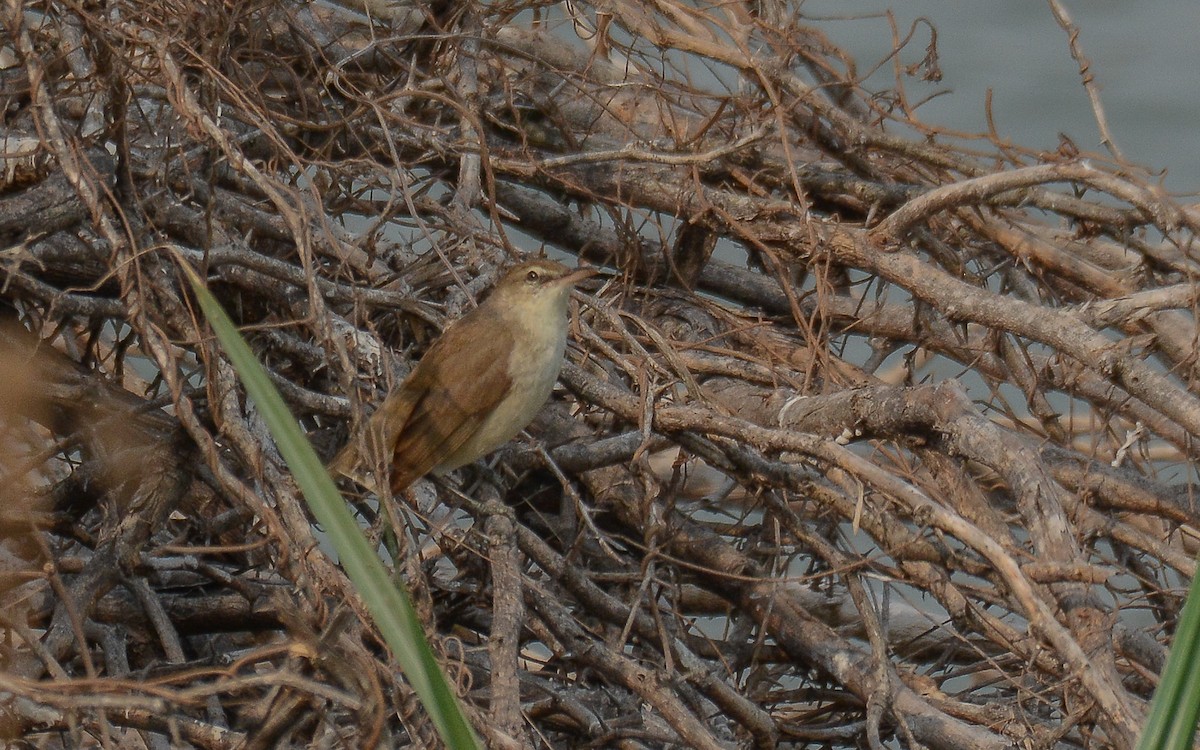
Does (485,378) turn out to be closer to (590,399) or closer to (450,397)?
(450,397)

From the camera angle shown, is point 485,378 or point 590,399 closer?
point 590,399

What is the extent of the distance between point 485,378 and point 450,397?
0.33 feet

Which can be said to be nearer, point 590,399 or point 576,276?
point 590,399

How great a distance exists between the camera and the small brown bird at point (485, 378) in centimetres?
304

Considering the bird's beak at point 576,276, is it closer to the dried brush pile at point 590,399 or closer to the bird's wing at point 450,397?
the dried brush pile at point 590,399

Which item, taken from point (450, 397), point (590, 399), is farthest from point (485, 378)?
point (590, 399)

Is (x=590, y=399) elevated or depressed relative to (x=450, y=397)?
elevated

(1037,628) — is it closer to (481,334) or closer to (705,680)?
(705,680)

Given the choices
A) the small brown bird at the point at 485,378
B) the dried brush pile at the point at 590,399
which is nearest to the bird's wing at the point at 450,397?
the small brown bird at the point at 485,378

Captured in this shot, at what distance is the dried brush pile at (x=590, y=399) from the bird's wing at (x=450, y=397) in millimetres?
119

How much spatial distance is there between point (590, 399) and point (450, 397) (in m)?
0.37

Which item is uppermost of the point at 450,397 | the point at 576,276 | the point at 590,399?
the point at 576,276

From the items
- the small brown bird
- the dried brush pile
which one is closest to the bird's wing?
the small brown bird

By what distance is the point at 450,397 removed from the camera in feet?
10.1
